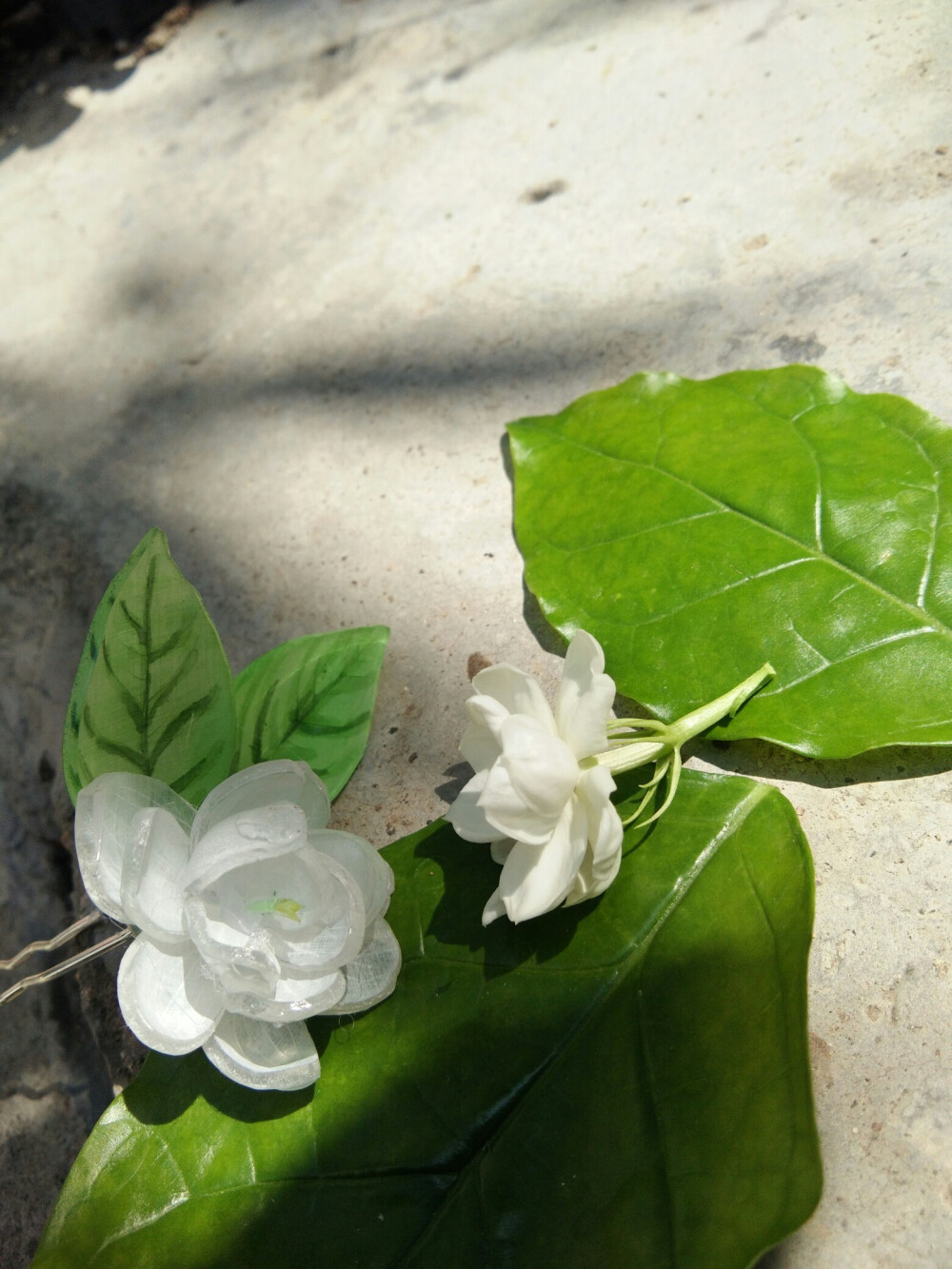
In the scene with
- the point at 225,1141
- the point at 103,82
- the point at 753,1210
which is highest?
the point at 103,82

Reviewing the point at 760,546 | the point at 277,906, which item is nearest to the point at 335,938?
the point at 277,906

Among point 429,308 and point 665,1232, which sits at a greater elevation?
point 429,308

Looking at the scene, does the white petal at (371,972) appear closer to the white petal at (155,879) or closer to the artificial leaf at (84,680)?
the white petal at (155,879)

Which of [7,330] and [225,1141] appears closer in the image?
[225,1141]

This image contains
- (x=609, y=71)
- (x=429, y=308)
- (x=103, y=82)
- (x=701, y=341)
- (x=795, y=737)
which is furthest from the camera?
(x=103, y=82)

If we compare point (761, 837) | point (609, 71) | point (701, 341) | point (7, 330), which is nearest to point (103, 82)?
point (7, 330)

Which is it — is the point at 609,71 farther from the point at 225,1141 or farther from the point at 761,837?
the point at 225,1141

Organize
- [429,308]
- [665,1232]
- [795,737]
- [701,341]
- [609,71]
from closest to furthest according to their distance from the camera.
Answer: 1. [665,1232]
2. [795,737]
3. [701,341]
4. [429,308]
5. [609,71]
